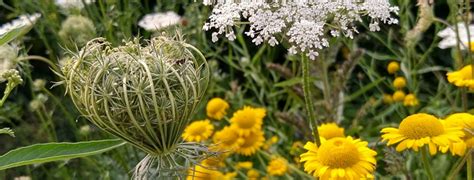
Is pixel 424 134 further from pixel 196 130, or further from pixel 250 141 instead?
pixel 196 130

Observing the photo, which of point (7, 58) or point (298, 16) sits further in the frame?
point (7, 58)

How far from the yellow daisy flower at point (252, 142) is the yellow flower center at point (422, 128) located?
0.89 metres

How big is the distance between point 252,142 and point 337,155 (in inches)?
35.4

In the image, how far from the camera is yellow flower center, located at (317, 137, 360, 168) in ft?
4.77

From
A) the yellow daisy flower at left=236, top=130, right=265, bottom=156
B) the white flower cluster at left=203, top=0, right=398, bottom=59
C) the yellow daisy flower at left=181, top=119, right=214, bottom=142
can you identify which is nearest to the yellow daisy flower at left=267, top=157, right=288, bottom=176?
the yellow daisy flower at left=236, top=130, right=265, bottom=156

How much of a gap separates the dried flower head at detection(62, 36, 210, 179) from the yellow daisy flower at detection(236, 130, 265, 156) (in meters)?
0.94

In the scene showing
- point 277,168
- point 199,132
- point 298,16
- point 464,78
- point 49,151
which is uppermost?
point 298,16

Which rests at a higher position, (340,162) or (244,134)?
(340,162)

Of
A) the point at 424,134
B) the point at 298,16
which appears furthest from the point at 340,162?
the point at 298,16

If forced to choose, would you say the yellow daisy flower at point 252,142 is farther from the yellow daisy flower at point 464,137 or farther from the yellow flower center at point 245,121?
the yellow daisy flower at point 464,137

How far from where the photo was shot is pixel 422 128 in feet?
4.76

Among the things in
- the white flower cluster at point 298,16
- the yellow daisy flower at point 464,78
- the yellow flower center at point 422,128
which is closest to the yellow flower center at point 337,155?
the yellow flower center at point 422,128

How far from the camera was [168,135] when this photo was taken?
1351 millimetres

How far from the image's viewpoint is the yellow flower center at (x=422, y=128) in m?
1.45
